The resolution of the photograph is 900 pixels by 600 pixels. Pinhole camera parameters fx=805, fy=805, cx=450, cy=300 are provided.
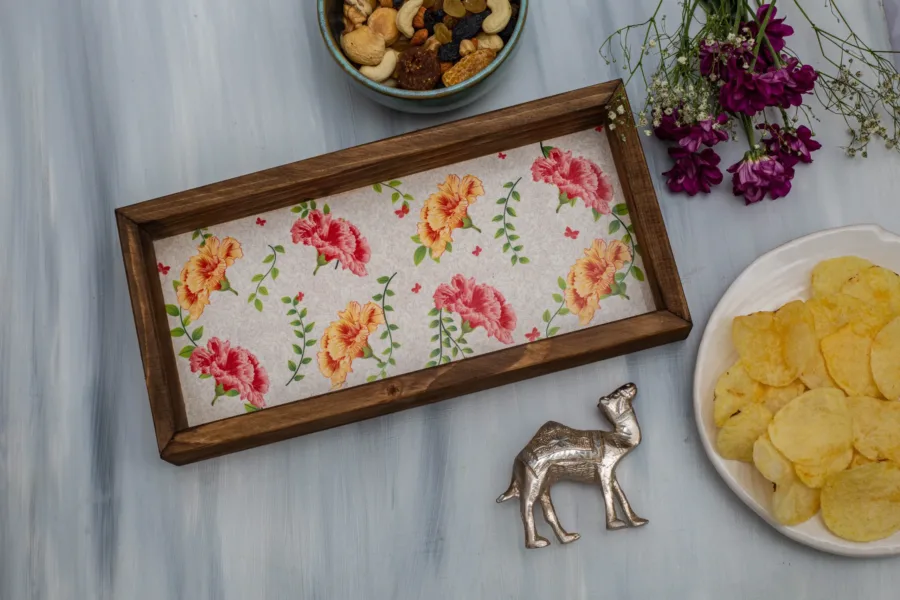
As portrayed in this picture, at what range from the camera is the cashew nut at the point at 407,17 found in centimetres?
89

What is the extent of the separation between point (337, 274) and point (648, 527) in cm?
44

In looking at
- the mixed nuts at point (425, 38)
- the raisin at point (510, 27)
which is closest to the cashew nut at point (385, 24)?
the mixed nuts at point (425, 38)

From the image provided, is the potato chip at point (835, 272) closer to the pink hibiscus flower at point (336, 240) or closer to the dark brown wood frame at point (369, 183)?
the dark brown wood frame at point (369, 183)

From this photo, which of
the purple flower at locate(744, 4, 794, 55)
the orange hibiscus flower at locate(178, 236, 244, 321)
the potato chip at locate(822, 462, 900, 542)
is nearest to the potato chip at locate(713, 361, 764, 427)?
the potato chip at locate(822, 462, 900, 542)

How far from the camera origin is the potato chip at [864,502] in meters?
0.79

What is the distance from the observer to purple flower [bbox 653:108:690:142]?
869mm

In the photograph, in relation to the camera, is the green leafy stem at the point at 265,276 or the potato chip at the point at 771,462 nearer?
the potato chip at the point at 771,462

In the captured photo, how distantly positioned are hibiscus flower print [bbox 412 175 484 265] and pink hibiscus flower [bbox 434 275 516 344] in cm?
4

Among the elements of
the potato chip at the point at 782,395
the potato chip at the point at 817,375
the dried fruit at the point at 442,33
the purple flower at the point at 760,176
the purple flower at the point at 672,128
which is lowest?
the potato chip at the point at 782,395

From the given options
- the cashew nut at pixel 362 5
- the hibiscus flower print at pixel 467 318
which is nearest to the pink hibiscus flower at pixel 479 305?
the hibiscus flower print at pixel 467 318

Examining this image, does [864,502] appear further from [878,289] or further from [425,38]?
[425,38]

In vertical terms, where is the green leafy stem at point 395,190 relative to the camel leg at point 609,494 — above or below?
above

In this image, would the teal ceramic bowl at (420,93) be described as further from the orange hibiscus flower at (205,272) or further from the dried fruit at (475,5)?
the orange hibiscus flower at (205,272)

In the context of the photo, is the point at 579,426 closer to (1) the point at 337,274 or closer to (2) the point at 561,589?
(2) the point at 561,589
